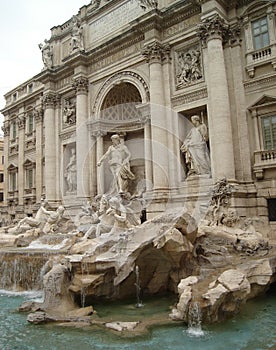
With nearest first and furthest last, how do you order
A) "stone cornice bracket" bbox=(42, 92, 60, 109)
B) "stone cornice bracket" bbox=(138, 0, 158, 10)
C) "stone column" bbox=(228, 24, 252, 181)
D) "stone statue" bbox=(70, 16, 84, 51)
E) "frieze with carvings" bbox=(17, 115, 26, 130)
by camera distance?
"stone column" bbox=(228, 24, 252, 181), "stone cornice bracket" bbox=(138, 0, 158, 10), "stone statue" bbox=(70, 16, 84, 51), "stone cornice bracket" bbox=(42, 92, 60, 109), "frieze with carvings" bbox=(17, 115, 26, 130)

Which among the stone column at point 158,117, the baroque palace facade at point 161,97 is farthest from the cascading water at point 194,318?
the stone column at point 158,117

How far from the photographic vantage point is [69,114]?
1920 centimetres

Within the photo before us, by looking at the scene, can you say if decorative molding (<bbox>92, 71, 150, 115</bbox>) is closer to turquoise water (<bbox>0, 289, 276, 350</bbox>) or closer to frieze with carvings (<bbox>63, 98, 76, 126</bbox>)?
frieze with carvings (<bbox>63, 98, 76, 126</bbox>)

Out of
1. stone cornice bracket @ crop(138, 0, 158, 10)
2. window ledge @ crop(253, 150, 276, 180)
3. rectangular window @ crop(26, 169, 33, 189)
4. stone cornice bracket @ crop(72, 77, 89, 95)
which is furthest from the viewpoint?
rectangular window @ crop(26, 169, 33, 189)

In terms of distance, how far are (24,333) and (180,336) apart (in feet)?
9.67

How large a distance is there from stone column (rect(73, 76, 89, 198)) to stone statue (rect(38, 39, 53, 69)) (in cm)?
314

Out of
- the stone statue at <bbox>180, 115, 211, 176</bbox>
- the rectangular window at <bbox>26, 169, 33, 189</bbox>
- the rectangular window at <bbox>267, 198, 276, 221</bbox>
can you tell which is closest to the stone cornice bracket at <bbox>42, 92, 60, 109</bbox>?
the rectangular window at <bbox>26, 169, 33, 189</bbox>

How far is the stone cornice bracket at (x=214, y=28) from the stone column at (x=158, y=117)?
7.23 ft

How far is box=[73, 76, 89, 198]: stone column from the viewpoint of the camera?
57.2 feet

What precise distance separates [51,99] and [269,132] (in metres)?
12.7

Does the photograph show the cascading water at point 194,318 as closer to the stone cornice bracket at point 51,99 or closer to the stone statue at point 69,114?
the stone statue at point 69,114

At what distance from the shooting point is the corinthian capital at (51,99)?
65.1 ft

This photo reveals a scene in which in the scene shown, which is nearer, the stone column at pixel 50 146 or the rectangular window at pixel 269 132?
the rectangular window at pixel 269 132

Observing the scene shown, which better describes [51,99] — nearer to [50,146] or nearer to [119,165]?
[50,146]
